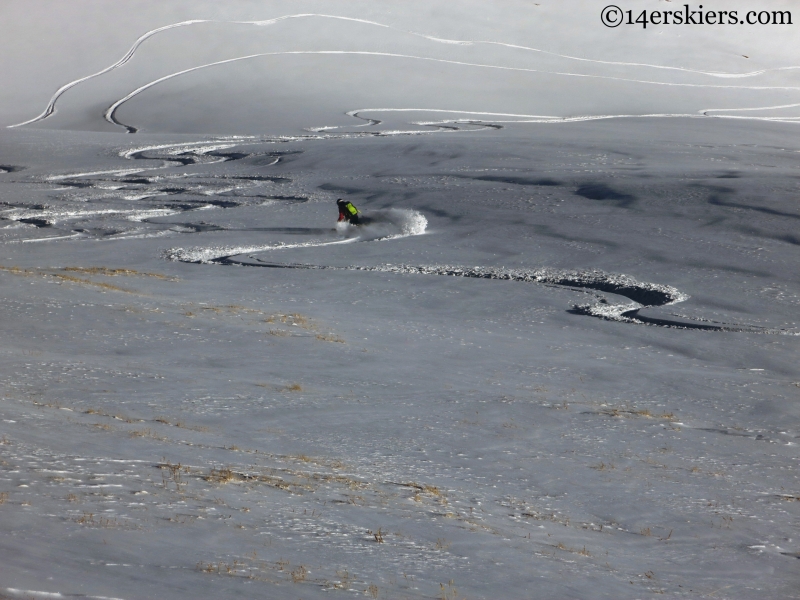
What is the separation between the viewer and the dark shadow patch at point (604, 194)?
23.7 m

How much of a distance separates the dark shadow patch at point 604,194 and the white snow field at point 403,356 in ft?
0.39

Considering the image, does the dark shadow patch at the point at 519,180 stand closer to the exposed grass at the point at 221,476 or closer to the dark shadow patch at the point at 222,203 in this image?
the dark shadow patch at the point at 222,203

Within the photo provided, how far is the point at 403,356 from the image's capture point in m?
12.6

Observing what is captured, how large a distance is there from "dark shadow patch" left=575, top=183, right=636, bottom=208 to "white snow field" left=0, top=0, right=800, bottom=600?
0.12 meters

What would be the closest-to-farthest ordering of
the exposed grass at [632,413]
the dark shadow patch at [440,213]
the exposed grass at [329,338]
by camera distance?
1. the exposed grass at [632,413]
2. the exposed grass at [329,338]
3. the dark shadow patch at [440,213]

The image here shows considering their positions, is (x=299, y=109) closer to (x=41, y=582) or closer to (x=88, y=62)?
(x=88, y=62)

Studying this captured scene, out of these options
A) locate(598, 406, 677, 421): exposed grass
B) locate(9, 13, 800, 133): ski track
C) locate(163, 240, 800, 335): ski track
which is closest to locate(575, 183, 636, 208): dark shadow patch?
locate(163, 240, 800, 335): ski track

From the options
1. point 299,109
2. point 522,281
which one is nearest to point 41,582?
point 522,281

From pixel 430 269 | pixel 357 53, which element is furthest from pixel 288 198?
pixel 357 53

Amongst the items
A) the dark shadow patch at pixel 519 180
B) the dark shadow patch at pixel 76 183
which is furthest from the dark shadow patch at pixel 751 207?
the dark shadow patch at pixel 76 183

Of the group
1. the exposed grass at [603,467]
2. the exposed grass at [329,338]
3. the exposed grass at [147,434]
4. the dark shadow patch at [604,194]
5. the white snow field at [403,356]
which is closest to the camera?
the white snow field at [403,356]

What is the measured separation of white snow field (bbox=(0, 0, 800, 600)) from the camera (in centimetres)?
587

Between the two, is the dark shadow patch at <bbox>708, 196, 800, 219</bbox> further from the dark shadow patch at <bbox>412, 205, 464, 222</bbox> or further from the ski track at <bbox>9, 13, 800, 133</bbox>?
the ski track at <bbox>9, 13, 800, 133</bbox>

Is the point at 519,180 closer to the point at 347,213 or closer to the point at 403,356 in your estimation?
the point at 347,213
